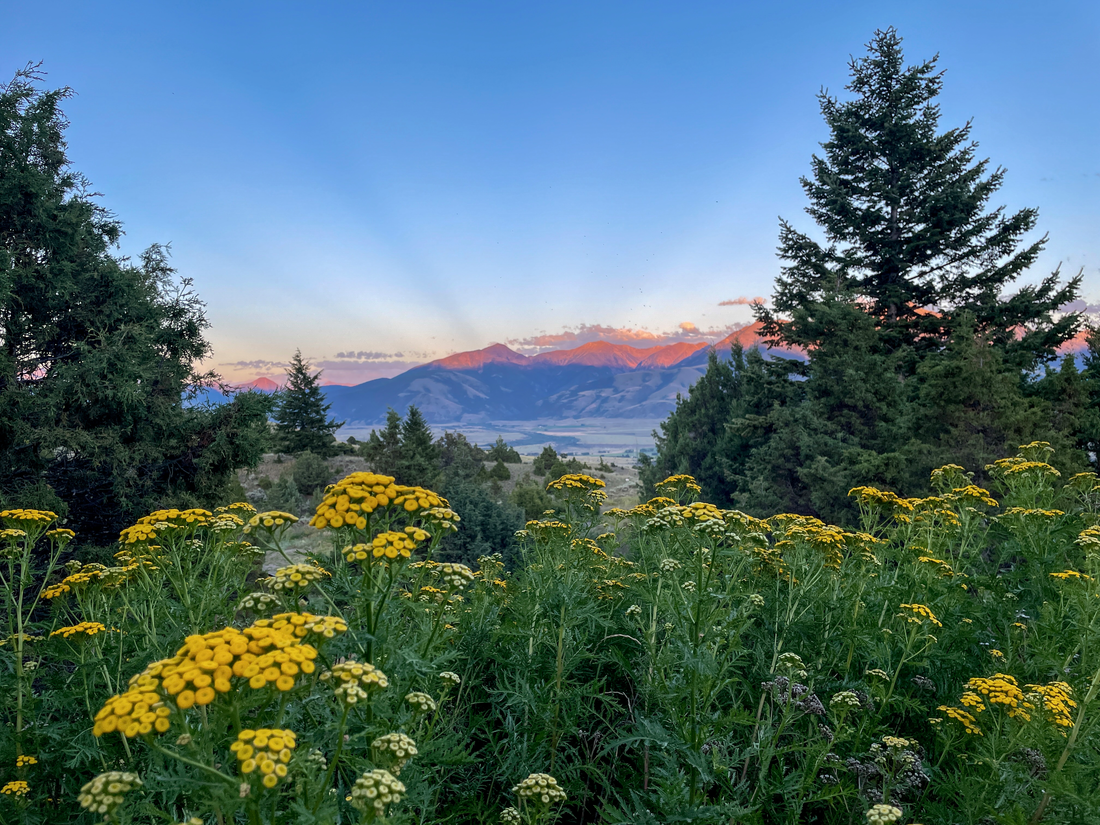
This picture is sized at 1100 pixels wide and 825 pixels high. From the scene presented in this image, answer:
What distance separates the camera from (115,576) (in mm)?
3660

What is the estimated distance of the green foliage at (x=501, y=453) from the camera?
57547mm

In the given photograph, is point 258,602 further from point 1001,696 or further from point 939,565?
point 939,565

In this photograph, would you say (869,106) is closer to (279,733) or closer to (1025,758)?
(1025,758)

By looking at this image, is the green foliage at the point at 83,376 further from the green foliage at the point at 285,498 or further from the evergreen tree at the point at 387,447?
the evergreen tree at the point at 387,447

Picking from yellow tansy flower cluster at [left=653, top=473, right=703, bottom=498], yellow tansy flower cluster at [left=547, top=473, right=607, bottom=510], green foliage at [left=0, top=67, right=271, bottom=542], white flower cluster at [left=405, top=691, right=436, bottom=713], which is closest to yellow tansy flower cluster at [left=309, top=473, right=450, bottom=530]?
white flower cluster at [left=405, top=691, right=436, bottom=713]

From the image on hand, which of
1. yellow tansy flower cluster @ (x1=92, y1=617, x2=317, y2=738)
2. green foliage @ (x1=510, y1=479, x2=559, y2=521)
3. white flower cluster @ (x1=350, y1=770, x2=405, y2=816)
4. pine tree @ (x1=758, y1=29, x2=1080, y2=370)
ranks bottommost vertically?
green foliage @ (x1=510, y1=479, x2=559, y2=521)

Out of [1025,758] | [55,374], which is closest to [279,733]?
[1025,758]

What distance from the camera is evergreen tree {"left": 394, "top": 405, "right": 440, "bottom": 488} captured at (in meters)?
37.4

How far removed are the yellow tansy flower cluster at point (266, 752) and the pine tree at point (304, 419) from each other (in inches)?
1978

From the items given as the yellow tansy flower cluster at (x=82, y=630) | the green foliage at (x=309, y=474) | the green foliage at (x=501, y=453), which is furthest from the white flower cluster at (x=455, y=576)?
the green foliage at (x=501, y=453)

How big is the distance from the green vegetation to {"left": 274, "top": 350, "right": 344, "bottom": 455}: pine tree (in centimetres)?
3318

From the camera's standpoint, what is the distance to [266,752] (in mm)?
1681

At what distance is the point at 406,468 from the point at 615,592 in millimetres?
34695

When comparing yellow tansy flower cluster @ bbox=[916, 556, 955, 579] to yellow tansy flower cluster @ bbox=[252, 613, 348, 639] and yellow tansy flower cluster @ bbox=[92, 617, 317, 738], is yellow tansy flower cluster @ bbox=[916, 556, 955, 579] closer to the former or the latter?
yellow tansy flower cluster @ bbox=[252, 613, 348, 639]
